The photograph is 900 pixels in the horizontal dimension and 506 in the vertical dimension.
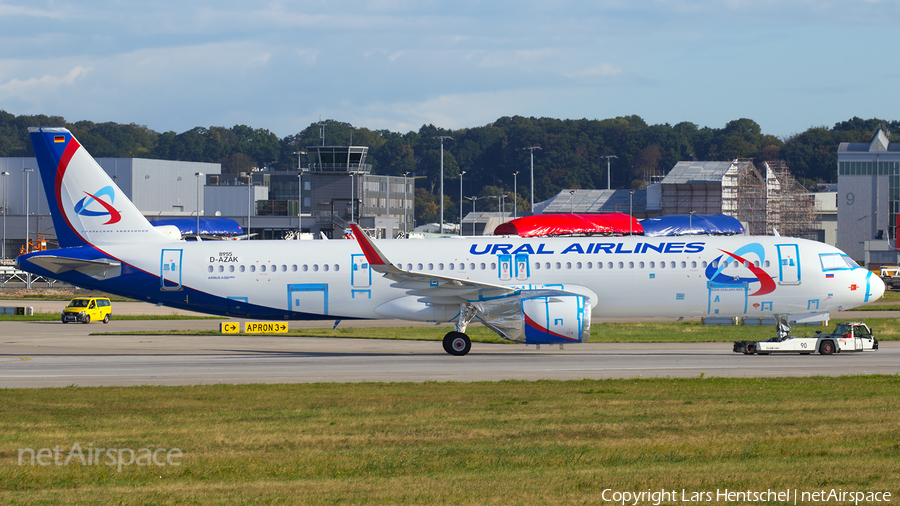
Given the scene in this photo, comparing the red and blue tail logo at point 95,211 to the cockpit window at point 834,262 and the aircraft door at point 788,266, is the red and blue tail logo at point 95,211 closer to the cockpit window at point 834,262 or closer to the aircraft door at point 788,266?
the aircraft door at point 788,266

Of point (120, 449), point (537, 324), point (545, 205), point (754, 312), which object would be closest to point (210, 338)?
point (537, 324)

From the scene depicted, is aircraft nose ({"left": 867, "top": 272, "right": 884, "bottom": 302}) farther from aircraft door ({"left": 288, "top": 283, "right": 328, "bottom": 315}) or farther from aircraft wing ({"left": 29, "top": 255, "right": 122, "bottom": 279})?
aircraft wing ({"left": 29, "top": 255, "right": 122, "bottom": 279})

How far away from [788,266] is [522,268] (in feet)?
30.8

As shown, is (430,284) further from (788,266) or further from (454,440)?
→ (454,440)

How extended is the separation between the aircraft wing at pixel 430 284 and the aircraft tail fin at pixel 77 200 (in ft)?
31.1

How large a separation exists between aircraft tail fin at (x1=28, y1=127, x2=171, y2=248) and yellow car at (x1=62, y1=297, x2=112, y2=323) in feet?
66.2

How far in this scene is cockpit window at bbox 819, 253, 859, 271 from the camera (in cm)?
3175

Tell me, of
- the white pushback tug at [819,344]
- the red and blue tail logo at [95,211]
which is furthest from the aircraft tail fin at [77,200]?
the white pushback tug at [819,344]

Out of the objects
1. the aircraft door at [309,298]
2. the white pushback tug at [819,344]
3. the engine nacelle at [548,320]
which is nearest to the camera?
the engine nacelle at [548,320]

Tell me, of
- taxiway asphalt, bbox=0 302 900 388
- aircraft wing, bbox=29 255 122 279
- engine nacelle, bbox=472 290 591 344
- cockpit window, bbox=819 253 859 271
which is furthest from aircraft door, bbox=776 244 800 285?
aircraft wing, bbox=29 255 122 279

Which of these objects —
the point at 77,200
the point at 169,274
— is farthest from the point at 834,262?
the point at 77,200

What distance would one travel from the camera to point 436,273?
32.0 m

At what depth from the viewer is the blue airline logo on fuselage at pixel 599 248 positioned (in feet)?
104

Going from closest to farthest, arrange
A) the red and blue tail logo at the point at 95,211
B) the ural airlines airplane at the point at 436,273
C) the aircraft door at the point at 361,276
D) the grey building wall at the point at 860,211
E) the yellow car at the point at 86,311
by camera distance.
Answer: the ural airlines airplane at the point at 436,273
the aircraft door at the point at 361,276
the red and blue tail logo at the point at 95,211
the yellow car at the point at 86,311
the grey building wall at the point at 860,211
